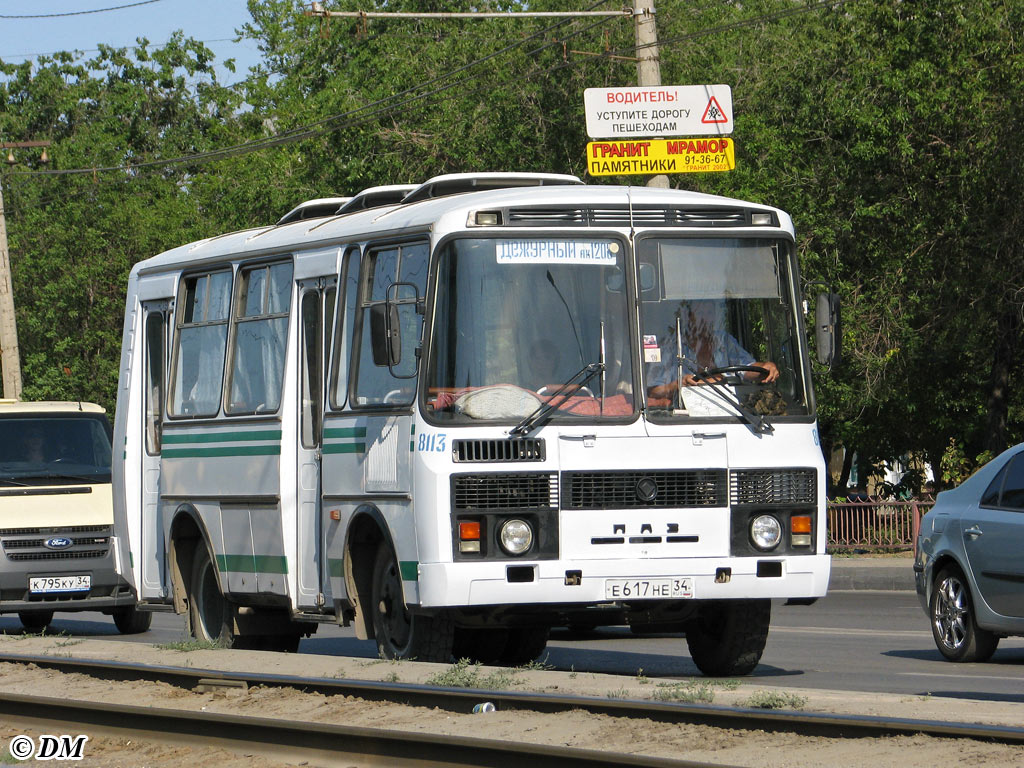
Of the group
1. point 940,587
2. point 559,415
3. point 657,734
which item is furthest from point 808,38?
point 657,734

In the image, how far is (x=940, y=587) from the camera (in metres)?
12.7

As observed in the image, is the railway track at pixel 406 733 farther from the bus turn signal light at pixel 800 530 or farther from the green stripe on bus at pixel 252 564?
the bus turn signal light at pixel 800 530

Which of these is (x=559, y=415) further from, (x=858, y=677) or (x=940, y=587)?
(x=940, y=587)

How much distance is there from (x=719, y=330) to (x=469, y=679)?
2.55 m

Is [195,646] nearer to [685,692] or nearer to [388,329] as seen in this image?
[388,329]

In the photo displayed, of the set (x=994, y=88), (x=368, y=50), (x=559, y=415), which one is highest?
(x=368, y=50)

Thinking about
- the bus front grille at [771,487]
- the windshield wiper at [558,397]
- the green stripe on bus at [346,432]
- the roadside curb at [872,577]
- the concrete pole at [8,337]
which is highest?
the concrete pole at [8,337]

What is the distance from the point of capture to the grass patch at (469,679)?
972 cm

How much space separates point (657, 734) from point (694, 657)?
13.2ft

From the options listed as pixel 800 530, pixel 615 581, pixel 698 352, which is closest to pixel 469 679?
pixel 615 581

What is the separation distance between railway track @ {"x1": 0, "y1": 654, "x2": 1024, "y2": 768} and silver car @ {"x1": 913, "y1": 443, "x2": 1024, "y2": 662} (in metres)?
4.10

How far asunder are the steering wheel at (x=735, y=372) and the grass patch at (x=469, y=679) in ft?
6.74

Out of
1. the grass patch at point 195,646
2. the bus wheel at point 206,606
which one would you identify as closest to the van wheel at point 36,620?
the bus wheel at point 206,606

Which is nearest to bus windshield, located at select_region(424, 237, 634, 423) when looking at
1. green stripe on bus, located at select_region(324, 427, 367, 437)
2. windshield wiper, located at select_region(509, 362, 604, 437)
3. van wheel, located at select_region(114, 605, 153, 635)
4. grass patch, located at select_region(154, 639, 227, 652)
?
windshield wiper, located at select_region(509, 362, 604, 437)
